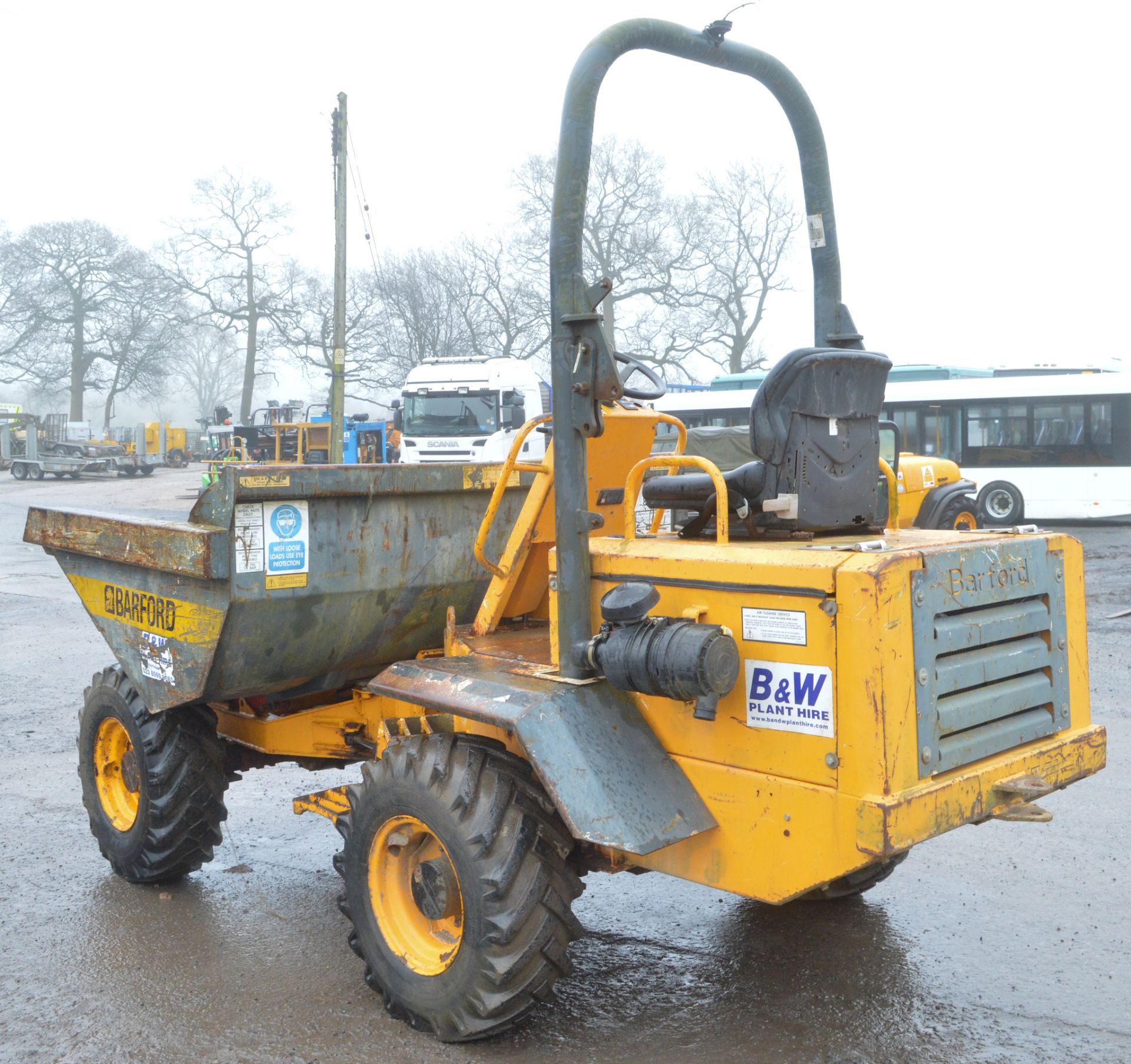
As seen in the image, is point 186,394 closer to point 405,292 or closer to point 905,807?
point 405,292

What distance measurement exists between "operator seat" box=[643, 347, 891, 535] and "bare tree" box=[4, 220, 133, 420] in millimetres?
53307

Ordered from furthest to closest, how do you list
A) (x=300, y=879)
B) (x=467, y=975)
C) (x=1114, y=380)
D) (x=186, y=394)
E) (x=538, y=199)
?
(x=186, y=394), (x=538, y=199), (x=1114, y=380), (x=300, y=879), (x=467, y=975)

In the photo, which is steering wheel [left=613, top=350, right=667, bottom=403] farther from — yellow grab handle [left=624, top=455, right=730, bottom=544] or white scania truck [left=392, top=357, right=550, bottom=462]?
white scania truck [left=392, top=357, right=550, bottom=462]

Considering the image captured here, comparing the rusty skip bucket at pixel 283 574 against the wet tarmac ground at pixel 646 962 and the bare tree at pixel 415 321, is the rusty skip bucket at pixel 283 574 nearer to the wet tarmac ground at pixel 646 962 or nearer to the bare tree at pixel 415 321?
the wet tarmac ground at pixel 646 962

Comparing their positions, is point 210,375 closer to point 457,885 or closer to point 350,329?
point 350,329

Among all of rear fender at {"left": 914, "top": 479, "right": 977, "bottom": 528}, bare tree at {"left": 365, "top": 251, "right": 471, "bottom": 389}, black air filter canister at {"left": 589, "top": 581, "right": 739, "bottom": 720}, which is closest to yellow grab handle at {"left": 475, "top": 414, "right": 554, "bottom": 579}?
black air filter canister at {"left": 589, "top": 581, "right": 739, "bottom": 720}

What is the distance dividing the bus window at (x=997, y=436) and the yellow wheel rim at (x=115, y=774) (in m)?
20.6

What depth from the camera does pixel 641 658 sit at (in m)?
3.21

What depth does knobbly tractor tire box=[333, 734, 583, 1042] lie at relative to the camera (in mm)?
3338

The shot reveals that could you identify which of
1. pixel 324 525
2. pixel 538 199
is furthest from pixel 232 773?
pixel 538 199

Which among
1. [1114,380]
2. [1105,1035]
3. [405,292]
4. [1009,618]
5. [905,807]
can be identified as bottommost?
[1105,1035]

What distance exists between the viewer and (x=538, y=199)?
4303 cm

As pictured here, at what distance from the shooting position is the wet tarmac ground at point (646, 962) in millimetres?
3535

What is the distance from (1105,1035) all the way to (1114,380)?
2071 centimetres
